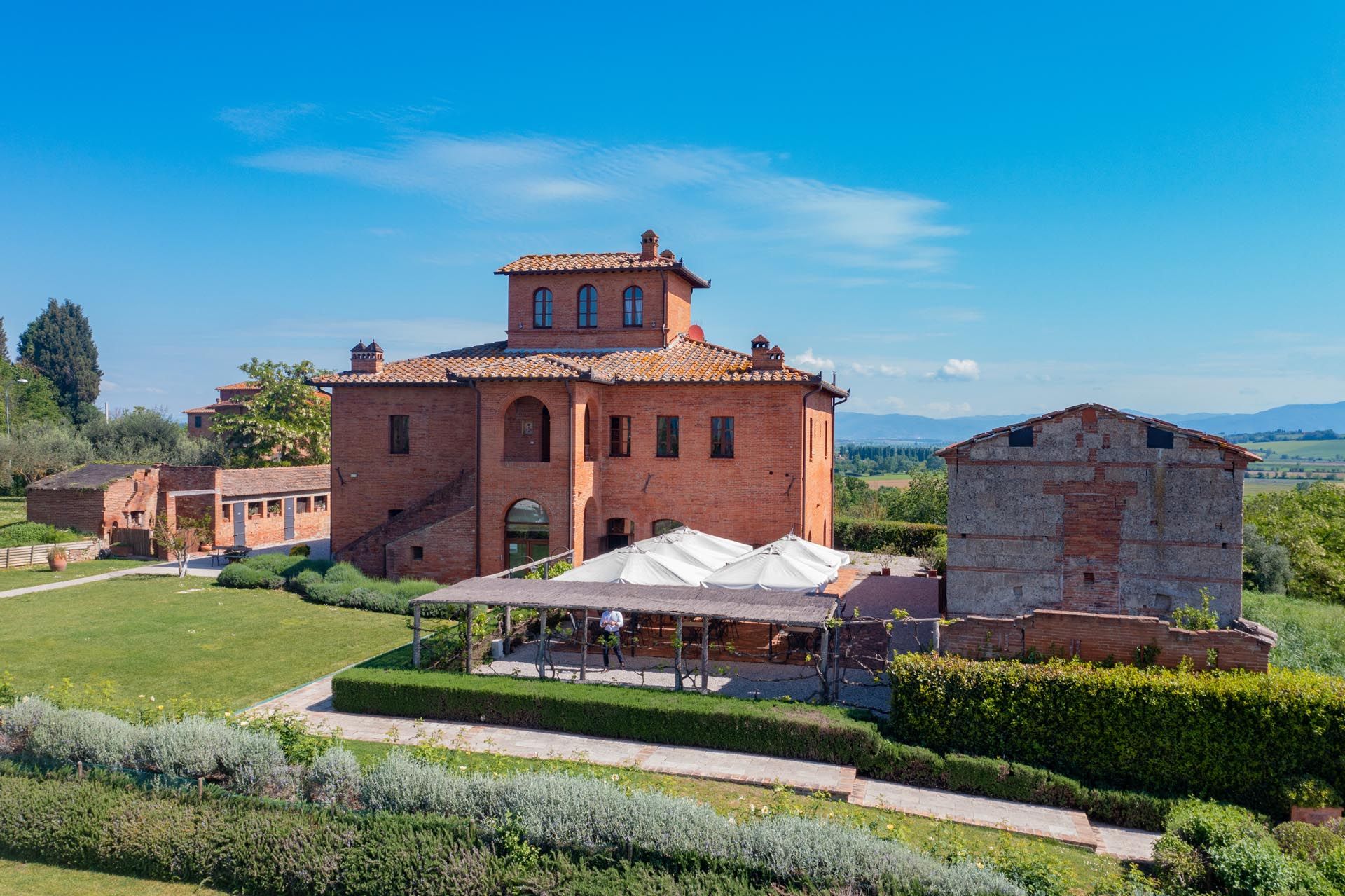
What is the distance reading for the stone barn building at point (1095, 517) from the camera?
707 inches

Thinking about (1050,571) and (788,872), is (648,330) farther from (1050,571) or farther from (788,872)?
(788,872)

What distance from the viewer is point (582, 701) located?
16828 mm

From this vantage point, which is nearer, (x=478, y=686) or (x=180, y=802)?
(x=180, y=802)

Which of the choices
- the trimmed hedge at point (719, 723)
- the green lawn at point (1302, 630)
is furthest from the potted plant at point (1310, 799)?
the green lawn at point (1302, 630)

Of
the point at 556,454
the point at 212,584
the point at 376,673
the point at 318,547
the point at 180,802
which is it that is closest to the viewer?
the point at 180,802

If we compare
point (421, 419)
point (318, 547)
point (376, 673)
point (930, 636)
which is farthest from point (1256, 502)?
point (318, 547)

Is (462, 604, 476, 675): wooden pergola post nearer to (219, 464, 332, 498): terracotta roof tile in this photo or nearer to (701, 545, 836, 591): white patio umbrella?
(701, 545, 836, 591): white patio umbrella

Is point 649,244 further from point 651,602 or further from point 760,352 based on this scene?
point 651,602

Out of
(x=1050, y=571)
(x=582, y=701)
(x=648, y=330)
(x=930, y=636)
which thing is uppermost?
(x=648, y=330)

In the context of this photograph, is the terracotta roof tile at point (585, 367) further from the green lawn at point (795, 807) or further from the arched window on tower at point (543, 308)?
the green lawn at point (795, 807)

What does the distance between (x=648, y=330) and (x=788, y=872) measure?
950 inches

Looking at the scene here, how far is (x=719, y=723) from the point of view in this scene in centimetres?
1606

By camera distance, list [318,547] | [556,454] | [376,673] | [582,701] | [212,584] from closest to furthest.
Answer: [582,701] < [376,673] < [556,454] < [212,584] < [318,547]

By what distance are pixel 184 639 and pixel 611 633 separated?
467 inches
